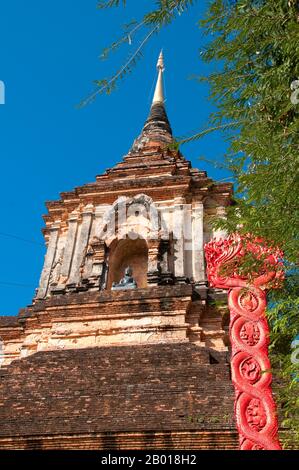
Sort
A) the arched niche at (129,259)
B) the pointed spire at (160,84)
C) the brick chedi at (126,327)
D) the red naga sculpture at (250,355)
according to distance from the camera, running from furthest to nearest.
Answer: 1. the pointed spire at (160,84)
2. the arched niche at (129,259)
3. the brick chedi at (126,327)
4. the red naga sculpture at (250,355)

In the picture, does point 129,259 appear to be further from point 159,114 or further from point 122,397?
point 159,114

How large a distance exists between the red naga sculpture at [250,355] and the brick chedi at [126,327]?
4.06 feet

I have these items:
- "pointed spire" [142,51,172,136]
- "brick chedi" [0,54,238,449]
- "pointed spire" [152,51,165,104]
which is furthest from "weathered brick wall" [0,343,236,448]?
"pointed spire" [152,51,165,104]

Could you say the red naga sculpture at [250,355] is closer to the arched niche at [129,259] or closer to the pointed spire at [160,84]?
the arched niche at [129,259]

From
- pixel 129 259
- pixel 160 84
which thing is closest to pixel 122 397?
pixel 129 259

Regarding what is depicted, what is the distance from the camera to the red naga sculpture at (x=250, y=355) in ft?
18.5

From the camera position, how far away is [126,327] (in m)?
11.1

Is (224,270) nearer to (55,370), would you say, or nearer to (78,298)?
(55,370)

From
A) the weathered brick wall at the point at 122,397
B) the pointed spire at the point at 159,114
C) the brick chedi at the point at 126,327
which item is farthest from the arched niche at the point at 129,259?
the pointed spire at the point at 159,114

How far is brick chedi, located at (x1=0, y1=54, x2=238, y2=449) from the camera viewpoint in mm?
7465

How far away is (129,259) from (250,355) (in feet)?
30.8

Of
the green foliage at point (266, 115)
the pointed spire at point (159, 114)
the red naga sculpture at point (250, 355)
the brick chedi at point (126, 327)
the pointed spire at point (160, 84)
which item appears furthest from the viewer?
the pointed spire at point (160, 84)

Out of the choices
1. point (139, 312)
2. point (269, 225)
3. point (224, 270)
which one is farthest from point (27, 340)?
point (269, 225)

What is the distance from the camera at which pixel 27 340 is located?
1261 cm
